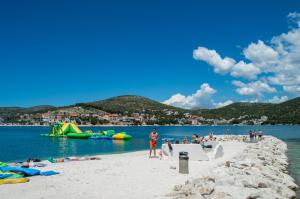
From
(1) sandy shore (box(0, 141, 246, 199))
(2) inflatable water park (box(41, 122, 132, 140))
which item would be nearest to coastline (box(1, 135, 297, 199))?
(1) sandy shore (box(0, 141, 246, 199))

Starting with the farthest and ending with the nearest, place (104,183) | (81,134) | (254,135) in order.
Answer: (81,134), (254,135), (104,183)

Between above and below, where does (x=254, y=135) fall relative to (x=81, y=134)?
below

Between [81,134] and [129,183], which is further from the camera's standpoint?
[81,134]

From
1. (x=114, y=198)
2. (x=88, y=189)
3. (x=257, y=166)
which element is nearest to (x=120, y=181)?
(x=88, y=189)

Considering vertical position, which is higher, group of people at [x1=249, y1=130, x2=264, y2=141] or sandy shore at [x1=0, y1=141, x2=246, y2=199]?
group of people at [x1=249, y1=130, x2=264, y2=141]

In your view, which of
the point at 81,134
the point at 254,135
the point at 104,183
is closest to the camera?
the point at 104,183

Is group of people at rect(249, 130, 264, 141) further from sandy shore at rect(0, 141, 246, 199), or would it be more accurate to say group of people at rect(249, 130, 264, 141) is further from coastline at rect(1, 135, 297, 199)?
coastline at rect(1, 135, 297, 199)

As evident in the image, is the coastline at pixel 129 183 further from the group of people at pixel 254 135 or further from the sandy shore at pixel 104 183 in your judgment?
the group of people at pixel 254 135

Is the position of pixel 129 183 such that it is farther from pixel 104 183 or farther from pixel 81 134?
pixel 81 134

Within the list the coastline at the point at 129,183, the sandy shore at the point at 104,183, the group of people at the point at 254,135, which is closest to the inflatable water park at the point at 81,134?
the group of people at the point at 254,135

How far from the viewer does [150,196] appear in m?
12.6

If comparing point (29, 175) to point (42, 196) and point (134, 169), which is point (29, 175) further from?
point (134, 169)

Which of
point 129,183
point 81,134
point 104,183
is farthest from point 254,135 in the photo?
point 81,134

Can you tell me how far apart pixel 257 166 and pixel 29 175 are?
1115 centimetres
